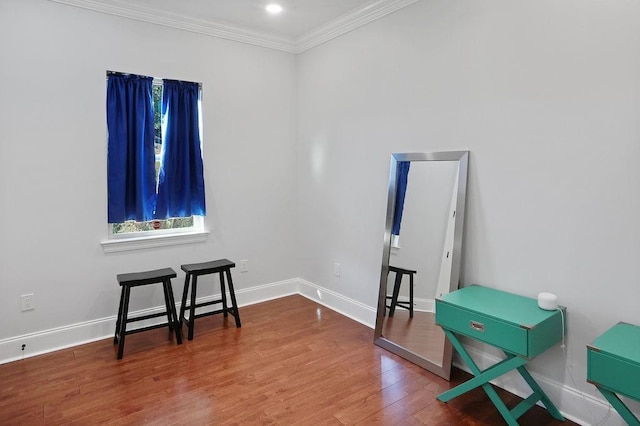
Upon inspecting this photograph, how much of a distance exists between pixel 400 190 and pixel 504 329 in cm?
140

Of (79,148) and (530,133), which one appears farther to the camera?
(79,148)

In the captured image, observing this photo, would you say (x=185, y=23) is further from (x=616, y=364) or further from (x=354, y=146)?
(x=616, y=364)

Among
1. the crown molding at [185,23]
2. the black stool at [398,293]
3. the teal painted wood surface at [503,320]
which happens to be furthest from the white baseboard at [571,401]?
the crown molding at [185,23]

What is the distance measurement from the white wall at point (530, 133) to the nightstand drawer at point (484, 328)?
18.5 inches

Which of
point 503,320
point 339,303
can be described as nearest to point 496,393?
point 503,320

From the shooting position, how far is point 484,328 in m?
2.12

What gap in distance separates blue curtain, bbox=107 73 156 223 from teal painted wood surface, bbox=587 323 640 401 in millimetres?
3305

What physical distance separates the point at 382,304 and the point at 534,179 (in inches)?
60.3

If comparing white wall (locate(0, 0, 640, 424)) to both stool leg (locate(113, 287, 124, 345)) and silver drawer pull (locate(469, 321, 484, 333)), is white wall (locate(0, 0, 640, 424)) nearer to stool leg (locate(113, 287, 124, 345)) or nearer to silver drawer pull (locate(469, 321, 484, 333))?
stool leg (locate(113, 287, 124, 345))

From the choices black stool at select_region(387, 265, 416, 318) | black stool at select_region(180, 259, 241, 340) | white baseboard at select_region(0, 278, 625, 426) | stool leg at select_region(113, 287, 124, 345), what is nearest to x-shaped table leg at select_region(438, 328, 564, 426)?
white baseboard at select_region(0, 278, 625, 426)

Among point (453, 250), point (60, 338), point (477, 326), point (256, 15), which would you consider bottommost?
point (60, 338)

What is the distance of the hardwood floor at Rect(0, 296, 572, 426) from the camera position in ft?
7.42

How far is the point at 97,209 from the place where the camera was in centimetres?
323

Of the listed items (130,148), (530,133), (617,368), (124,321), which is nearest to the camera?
(617,368)
